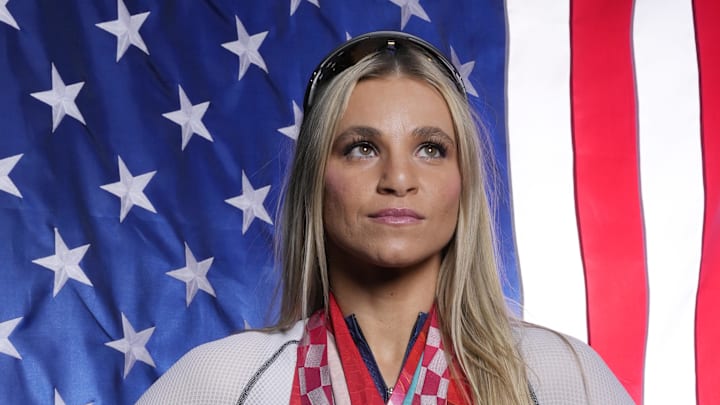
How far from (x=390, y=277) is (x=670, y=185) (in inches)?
64.8

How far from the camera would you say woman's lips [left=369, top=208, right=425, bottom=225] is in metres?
2.04

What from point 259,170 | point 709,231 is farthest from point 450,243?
point 709,231

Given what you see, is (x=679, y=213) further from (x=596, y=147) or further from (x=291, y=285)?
(x=291, y=285)

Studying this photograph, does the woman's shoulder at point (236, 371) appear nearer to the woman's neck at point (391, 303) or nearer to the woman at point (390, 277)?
the woman at point (390, 277)

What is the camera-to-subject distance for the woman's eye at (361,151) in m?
2.14

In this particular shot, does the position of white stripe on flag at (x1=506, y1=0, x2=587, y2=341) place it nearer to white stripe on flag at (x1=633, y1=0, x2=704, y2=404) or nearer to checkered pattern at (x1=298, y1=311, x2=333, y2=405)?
white stripe on flag at (x1=633, y1=0, x2=704, y2=404)

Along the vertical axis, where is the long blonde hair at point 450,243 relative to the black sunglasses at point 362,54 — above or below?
below

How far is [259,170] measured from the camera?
3494 mm

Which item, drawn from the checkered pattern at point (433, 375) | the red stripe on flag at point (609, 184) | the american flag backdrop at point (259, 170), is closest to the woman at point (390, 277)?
the checkered pattern at point (433, 375)

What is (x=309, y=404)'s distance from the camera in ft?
6.81

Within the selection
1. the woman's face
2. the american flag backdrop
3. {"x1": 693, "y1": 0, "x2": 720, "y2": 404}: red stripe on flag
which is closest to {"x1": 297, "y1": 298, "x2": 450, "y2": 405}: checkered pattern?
the woman's face

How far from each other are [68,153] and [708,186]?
197 centimetres

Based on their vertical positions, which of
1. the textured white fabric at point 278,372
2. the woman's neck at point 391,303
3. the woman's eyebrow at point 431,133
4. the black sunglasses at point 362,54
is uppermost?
the black sunglasses at point 362,54

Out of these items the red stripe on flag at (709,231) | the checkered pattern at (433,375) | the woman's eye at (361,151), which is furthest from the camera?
the red stripe on flag at (709,231)
